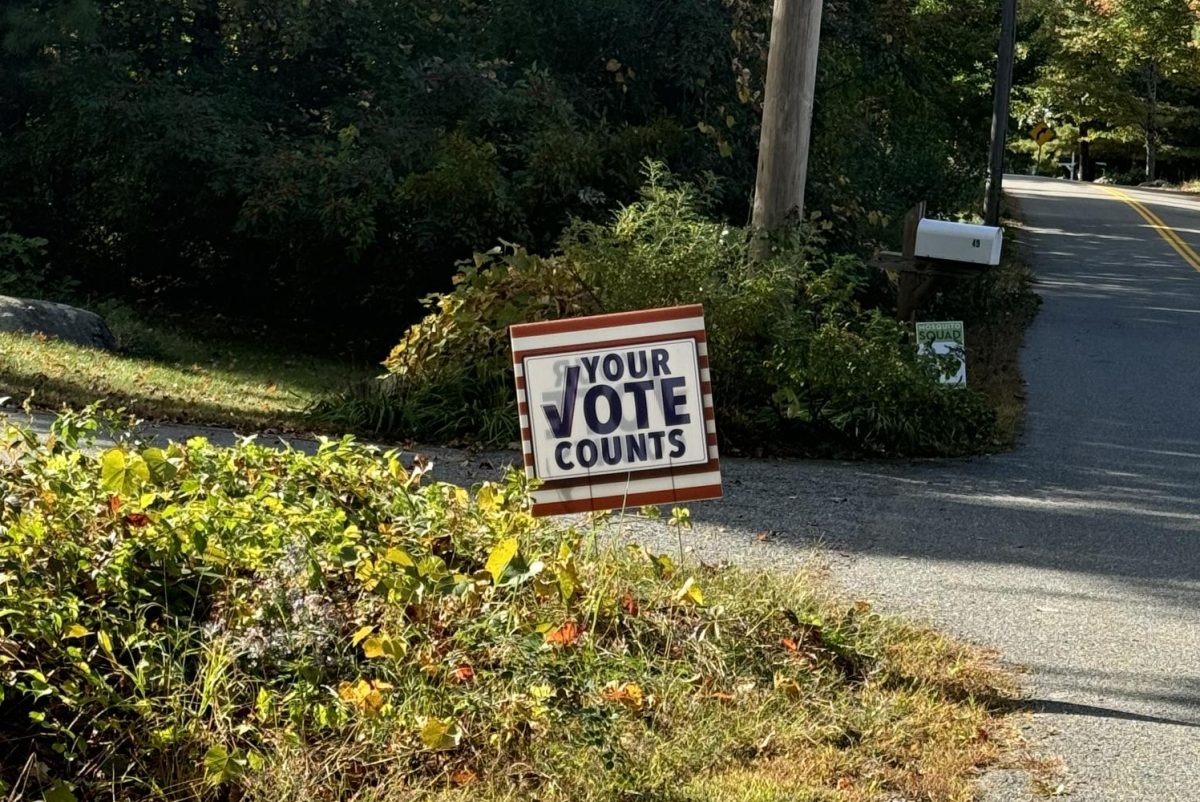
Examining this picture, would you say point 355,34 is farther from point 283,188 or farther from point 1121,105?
point 1121,105

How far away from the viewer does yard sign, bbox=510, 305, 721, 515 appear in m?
5.55

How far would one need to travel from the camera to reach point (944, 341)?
42.4 ft

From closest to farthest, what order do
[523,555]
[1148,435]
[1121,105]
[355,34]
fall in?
[523,555] < [1148,435] < [355,34] < [1121,105]

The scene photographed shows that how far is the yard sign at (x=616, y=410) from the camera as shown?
555 cm

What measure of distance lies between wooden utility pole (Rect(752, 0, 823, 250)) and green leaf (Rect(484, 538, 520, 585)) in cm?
740

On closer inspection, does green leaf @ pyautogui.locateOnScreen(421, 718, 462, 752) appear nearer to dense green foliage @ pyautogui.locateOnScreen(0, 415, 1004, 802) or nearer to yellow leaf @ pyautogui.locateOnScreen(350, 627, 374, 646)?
dense green foliage @ pyautogui.locateOnScreen(0, 415, 1004, 802)

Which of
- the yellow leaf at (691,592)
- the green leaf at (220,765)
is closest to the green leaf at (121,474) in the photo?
the green leaf at (220,765)

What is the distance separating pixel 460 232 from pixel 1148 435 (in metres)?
6.71

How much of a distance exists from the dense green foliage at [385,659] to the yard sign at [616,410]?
→ 212mm

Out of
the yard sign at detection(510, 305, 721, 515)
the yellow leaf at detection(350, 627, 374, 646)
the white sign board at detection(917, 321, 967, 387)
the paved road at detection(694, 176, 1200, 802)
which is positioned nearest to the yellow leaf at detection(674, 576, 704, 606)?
the yard sign at detection(510, 305, 721, 515)

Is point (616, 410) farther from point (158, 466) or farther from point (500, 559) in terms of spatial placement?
point (158, 466)

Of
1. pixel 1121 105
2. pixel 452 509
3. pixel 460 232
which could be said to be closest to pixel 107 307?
pixel 460 232

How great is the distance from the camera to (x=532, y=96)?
16.5m

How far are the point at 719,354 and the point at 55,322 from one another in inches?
293
